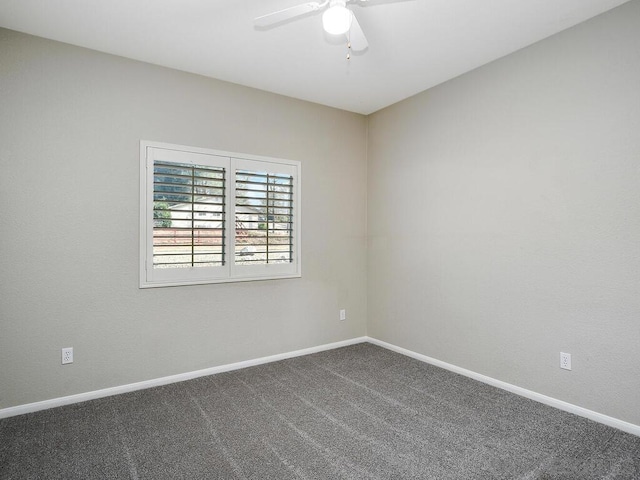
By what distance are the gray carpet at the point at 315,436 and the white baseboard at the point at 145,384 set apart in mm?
74

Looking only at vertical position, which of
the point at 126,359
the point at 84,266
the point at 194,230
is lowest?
the point at 126,359

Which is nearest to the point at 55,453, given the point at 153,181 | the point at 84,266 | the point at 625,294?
the point at 84,266

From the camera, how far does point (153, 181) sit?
9.99 ft

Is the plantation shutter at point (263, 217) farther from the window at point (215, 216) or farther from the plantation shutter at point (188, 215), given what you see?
the plantation shutter at point (188, 215)

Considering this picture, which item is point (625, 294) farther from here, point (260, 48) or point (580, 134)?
point (260, 48)

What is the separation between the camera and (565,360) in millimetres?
2596

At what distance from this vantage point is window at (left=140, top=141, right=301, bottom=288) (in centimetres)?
305

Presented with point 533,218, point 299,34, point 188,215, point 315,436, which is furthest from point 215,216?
point 533,218

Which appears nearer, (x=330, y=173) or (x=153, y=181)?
(x=153, y=181)

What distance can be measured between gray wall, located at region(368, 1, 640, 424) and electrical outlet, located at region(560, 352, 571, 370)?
43 mm

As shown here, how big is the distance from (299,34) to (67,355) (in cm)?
295

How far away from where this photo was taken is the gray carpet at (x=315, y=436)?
1962mm

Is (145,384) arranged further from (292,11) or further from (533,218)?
(533,218)

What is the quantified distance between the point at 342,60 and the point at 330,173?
1.31m
